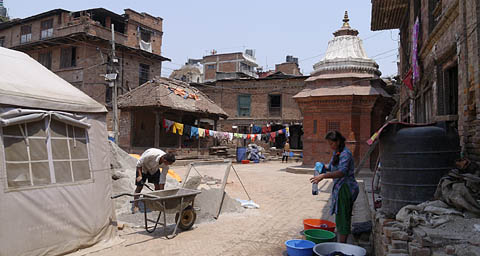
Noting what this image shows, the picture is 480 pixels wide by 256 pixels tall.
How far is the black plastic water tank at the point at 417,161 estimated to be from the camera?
4.18 meters

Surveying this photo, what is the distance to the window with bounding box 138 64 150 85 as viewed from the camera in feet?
99.9

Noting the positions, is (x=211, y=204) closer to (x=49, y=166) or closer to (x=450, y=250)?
(x=49, y=166)

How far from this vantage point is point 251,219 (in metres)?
7.04

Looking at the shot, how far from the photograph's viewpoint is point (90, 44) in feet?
88.2

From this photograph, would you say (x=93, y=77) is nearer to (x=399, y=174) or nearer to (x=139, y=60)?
(x=139, y=60)

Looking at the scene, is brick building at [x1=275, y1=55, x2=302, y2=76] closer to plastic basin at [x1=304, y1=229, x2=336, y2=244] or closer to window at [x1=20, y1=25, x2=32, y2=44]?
window at [x1=20, y1=25, x2=32, y2=44]

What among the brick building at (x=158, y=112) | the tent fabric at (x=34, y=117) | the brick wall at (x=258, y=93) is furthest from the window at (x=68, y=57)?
the tent fabric at (x=34, y=117)

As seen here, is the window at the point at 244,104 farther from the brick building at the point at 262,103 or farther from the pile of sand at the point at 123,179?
the pile of sand at the point at 123,179

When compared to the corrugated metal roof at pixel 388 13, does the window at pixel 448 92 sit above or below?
below

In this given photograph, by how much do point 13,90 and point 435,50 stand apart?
25.3ft

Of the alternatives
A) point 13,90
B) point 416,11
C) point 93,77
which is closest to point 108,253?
point 13,90

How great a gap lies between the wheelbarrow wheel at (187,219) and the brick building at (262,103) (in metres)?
24.0

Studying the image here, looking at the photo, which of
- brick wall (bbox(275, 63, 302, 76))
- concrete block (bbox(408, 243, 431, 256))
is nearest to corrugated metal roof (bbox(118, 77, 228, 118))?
concrete block (bbox(408, 243, 431, 256))

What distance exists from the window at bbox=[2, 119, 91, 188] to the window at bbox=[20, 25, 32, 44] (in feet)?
99.6
